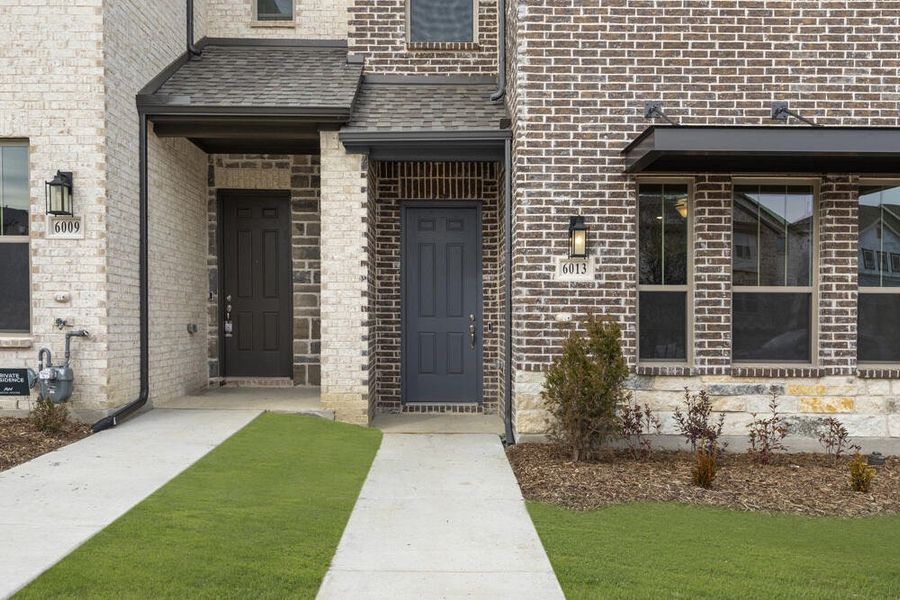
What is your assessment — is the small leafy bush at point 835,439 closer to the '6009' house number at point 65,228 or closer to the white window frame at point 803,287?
the white window frame at point 803,287

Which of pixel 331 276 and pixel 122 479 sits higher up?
pixel 331 276

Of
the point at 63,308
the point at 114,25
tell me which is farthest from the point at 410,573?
the point at 114,25

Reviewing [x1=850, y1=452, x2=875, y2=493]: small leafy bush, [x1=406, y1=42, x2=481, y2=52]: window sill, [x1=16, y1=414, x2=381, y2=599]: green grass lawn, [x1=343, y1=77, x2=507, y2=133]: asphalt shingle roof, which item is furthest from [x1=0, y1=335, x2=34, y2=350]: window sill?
[x1=850, y1=452, x2=875, y2=493]: small leafy bush

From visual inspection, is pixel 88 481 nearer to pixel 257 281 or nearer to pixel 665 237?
pixel 257 281

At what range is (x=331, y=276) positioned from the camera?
705cm

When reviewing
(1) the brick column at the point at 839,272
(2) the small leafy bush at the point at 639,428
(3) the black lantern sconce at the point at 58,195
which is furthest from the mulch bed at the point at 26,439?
(1) the brick column at the point at 839,272

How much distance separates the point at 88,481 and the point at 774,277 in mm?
6468

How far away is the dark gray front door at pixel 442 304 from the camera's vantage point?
800cm

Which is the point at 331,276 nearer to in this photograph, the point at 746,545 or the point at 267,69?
the point at 267,69

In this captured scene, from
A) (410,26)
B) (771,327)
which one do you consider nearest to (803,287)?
(771,327)

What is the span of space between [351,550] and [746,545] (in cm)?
→ 241

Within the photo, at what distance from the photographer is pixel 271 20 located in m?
8.77

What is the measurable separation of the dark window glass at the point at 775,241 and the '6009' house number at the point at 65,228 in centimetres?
659

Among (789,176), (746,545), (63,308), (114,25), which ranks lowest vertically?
→ (746,545)
